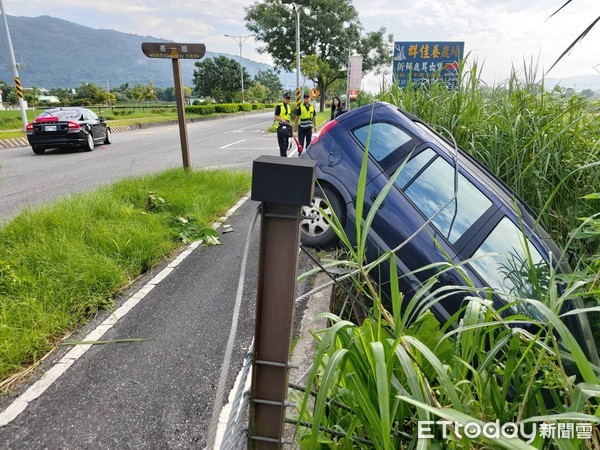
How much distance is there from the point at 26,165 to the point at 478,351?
1227cm

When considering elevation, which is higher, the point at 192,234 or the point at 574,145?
the point at 574,145

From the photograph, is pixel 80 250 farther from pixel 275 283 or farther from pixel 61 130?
pixel 61 130

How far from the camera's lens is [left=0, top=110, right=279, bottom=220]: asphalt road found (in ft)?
24.3

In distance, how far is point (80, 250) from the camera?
3.63 meters

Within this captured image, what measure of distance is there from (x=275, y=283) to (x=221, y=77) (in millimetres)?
67572

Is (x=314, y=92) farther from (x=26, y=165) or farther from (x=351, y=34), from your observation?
(x=351, y=34)

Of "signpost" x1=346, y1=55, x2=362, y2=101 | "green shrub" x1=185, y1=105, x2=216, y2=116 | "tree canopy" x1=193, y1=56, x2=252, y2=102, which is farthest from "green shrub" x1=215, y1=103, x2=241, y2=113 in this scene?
"signpost" x1=346, y1=55, x2=362, y2=101

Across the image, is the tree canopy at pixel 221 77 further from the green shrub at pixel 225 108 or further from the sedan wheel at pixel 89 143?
the sedan wheel at pixel 89 143

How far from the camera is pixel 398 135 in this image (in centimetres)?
342

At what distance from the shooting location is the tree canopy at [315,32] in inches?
1538

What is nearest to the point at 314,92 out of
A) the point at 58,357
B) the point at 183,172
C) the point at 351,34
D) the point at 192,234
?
the point at 183,172

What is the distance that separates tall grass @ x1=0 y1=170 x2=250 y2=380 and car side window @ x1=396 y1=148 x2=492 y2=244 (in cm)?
267

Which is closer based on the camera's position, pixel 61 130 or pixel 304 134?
pixel 304 134

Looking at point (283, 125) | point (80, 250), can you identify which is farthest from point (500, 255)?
point (283, 125)
